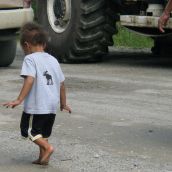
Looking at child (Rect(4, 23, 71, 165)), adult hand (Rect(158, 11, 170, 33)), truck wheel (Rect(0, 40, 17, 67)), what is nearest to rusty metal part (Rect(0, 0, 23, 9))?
truck wheel (Rect(0, 40, 17, 67))

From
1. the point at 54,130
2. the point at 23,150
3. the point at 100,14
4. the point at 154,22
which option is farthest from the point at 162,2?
the point at 23,150

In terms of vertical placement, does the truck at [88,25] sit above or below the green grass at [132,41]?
above

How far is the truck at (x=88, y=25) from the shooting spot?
37.7 feet

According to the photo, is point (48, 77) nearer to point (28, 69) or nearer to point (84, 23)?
point (28, 69)

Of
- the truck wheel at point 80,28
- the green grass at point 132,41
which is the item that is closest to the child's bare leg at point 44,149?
the truck wheel at point 80,28

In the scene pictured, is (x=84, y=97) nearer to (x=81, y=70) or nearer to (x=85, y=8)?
(x=81, y=70)

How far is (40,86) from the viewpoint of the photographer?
575cm

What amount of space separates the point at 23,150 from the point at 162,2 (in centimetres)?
513

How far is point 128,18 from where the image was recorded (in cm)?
1113

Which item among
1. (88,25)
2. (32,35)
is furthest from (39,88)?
(88,25)

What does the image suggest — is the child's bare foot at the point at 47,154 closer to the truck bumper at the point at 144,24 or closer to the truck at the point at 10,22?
the truck at the point at 10,22

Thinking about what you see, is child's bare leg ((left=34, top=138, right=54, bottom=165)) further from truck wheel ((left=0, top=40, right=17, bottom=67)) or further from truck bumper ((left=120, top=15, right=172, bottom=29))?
truck wheel ((left=0, top=40, right=17, bottom=67))

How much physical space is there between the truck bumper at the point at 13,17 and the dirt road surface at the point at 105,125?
2.09ft

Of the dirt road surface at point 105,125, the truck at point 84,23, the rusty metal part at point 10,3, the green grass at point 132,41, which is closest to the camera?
the dirt road surface at point 105,125
